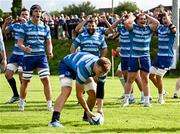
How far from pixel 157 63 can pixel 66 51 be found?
27765 millimetres

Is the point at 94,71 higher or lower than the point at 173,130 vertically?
higher

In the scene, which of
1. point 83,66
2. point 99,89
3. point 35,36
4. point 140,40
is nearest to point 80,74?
point 83,66

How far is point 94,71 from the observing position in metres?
10.0

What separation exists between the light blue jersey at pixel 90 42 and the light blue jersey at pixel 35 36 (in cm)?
88

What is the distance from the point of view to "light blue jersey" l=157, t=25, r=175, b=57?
51.4ft

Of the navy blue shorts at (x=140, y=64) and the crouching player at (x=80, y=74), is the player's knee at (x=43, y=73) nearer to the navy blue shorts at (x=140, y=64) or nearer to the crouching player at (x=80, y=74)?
the crouching player at (x=80, y=74)

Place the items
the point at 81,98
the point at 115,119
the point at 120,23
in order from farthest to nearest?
the point at 120,23, the point at 115,119, the point at 81,98

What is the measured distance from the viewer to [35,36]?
13234 mm

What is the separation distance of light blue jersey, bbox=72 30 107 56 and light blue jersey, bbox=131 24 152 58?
104 cm

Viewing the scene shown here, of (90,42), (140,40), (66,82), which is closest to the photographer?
(66,82)

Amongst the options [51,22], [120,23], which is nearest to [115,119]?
[120,23]

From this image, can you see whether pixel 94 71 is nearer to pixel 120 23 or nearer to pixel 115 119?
pixel 115 119

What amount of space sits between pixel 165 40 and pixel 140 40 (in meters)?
1.47

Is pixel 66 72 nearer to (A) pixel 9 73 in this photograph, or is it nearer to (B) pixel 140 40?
A: (B) pixel 140 40
